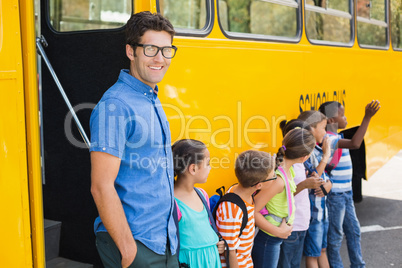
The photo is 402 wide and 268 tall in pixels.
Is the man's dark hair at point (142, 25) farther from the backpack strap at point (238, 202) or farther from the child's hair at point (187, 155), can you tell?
the backpack strap at point (238, 202)

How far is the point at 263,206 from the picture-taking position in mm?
3301

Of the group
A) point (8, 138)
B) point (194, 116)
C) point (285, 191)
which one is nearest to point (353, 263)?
point (285, 191)

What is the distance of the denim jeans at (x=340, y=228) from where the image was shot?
13.5 feet

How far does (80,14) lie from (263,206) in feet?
6.22

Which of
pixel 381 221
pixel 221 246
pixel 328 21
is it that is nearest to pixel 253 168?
pixel 221 246

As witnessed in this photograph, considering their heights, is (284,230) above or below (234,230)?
below

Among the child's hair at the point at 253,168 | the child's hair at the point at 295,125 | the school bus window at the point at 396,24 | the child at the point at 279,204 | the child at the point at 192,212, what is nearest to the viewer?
the child at the point at 192,212

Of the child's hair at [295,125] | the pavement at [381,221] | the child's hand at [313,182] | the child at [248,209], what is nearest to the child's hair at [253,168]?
the child at [248,209]

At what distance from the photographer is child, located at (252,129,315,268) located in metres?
3.30

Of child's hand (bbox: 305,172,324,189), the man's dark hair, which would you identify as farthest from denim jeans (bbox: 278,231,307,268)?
the man's dark hair

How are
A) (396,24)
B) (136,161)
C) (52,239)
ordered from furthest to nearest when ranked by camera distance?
(396,24) → (52,239) → (136,161)

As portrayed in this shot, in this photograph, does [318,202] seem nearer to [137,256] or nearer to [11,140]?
[137,256]

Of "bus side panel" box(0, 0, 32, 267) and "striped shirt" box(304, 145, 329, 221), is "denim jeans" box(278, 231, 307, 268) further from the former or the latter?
"bus side panel" box(0, 0, 32, 267)

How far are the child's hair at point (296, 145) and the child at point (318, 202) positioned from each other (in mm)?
377
